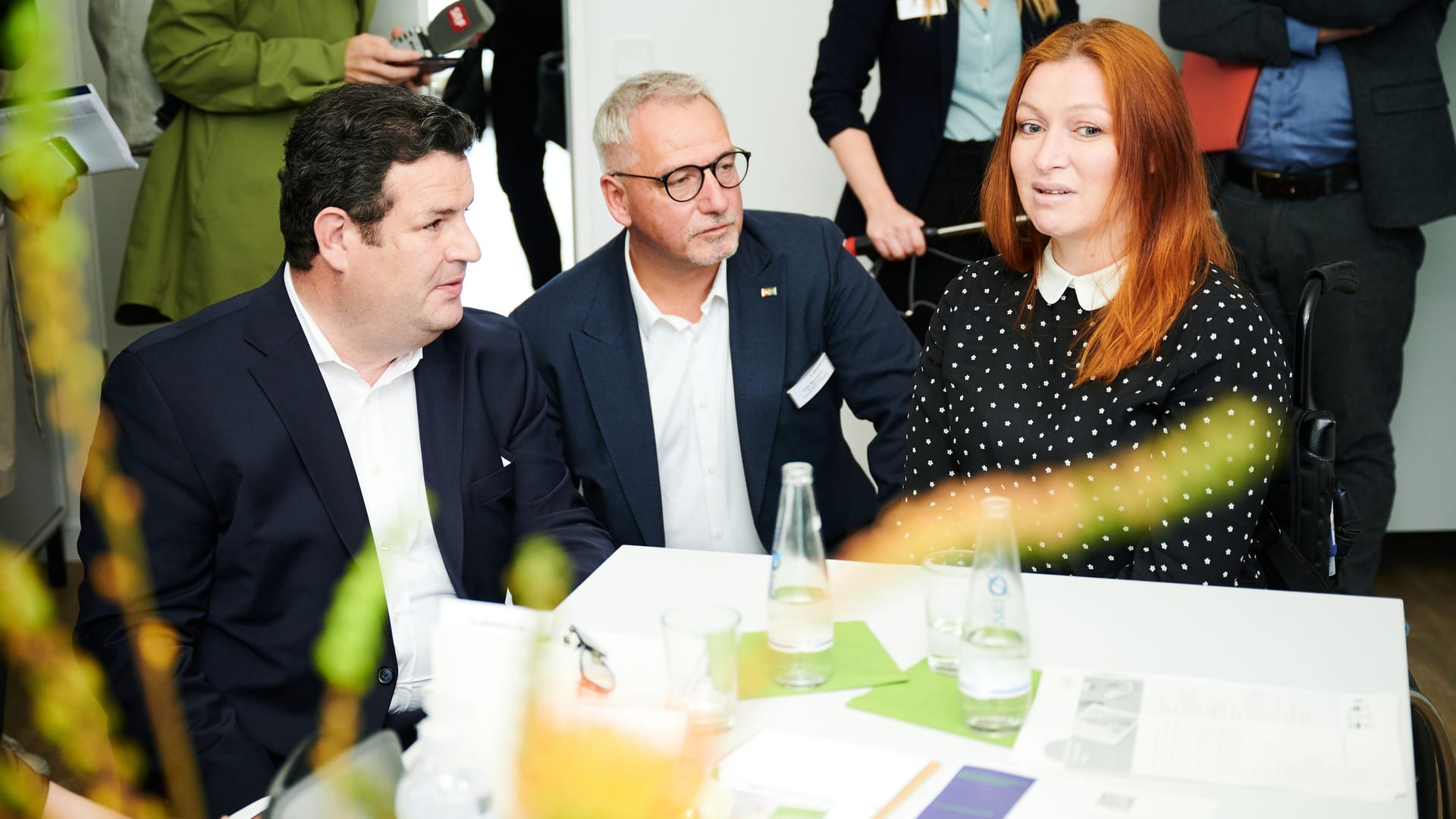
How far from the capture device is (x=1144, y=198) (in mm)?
1870

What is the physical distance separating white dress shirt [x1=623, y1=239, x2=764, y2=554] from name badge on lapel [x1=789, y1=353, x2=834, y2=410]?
0.11 m

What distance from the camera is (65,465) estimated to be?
394 cm

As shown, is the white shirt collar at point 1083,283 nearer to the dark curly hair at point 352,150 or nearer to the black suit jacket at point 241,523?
the black suit jacket at point 241,523

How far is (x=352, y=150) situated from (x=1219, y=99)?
222 cm

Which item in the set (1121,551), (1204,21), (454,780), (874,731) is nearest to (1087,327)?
(1121,551)

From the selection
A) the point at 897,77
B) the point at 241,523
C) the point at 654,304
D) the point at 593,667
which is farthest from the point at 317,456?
the point at 897,77

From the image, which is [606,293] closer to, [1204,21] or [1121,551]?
[1121,551]

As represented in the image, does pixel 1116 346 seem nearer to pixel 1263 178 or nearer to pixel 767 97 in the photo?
pixel 1263 178

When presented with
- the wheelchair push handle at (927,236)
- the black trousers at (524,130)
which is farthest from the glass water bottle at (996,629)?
the black trousers at (524,130)

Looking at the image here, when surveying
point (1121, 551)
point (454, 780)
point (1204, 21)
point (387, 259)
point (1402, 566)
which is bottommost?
point (1402, 566)

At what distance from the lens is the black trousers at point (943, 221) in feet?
10.7

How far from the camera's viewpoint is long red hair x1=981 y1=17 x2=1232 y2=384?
182 centimetres

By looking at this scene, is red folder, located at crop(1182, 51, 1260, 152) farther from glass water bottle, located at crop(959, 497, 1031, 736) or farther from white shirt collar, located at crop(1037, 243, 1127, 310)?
glass water bottle, located at crop(959, 497, 1031, 736)

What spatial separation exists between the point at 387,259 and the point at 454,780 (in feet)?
3.54
